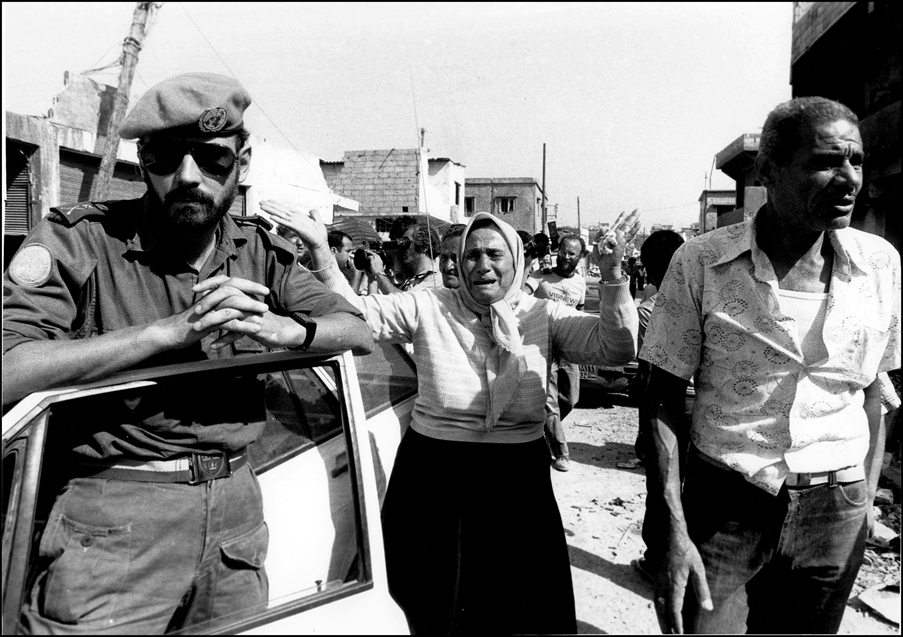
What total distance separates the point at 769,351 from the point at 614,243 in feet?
2.05

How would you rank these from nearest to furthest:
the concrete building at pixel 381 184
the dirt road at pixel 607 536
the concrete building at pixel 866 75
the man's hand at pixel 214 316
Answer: the man's hand at pixel 214 316 → the dirt road at pixel 607 536 → the concrete building at pixel 866 75 → the concrete building at pixel 381 184

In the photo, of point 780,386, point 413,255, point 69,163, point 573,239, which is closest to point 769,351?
point 780,386

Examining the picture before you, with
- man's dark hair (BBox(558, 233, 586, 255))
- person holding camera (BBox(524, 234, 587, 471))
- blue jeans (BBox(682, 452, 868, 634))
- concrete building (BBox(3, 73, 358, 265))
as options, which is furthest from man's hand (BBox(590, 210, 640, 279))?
concrete building (BBox(3, 73, 358, 265))

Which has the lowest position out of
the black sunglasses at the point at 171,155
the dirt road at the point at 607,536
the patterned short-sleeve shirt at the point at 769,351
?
the dirt road at the point at 607,536

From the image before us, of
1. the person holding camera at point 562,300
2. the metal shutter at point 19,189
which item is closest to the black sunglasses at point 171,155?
the person holding camera at point 562,300

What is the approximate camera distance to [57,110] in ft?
43.7

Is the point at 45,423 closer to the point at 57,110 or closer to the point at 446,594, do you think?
the point at 446,594

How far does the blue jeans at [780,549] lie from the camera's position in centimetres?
178

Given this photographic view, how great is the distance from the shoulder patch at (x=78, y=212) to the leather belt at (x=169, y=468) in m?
0.61

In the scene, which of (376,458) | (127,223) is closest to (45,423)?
(127,223)

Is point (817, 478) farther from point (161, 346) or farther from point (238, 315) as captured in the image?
point (161, 346)

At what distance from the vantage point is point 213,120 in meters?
1.66

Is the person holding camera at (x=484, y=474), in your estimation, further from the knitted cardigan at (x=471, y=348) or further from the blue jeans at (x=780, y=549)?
the blue jeans at (x=780, y=549)

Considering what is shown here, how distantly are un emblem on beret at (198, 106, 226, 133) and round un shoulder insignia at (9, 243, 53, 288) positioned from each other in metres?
0.49
